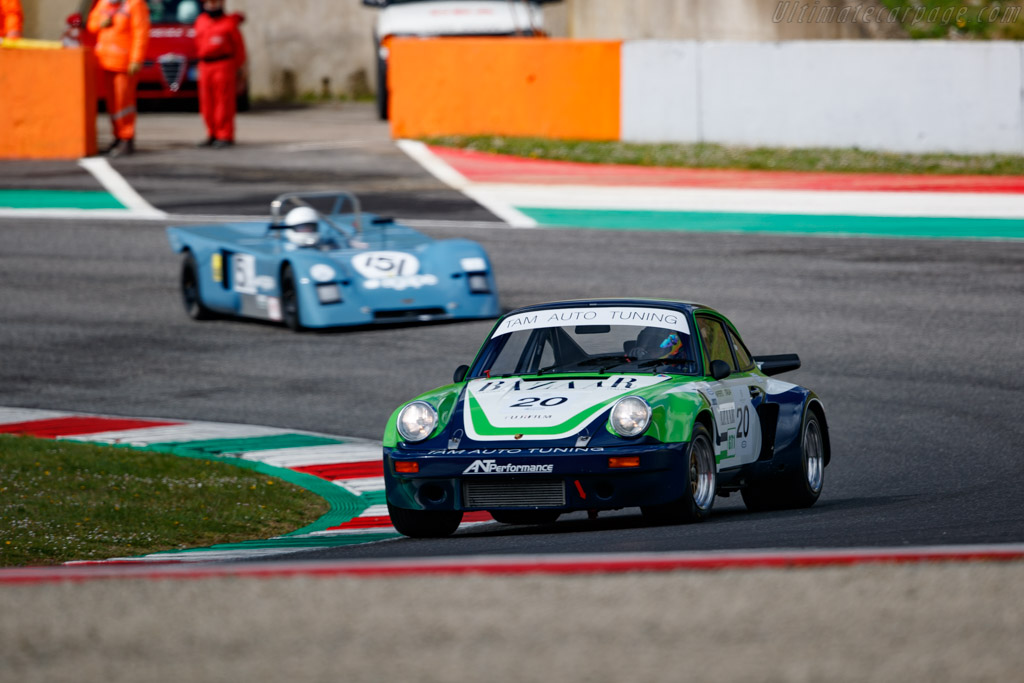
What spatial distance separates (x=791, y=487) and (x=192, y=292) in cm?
776

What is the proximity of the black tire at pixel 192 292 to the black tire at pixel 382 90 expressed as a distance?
1129 cm

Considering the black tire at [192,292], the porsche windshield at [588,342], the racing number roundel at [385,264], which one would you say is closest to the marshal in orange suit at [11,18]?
the black tire at [192,292]

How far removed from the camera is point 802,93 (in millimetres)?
21422

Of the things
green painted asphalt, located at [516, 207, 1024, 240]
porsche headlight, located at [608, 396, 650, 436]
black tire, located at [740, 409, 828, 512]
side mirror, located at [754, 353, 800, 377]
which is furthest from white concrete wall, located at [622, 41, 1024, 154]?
porsche headlight, located at [608, 396, 650, 436]

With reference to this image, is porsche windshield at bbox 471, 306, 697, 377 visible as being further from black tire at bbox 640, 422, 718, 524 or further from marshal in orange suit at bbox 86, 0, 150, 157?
marshal in orange suit at bbox 86, 0, 150, 157

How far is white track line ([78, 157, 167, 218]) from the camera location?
19609mm

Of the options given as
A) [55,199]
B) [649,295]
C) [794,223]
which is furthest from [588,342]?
[55,199]

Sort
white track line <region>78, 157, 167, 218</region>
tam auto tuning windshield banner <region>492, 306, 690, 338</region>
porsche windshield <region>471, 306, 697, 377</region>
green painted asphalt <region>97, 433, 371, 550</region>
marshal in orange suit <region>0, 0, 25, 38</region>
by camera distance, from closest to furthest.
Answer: porsche windshield <region>471, 306, 697, 377</region>, tam auto tuning windshield banner <region>492, 306, 690, 338</region>, green painted asphalt <region>97, 433, 371, 550</region>, white track line <region>78, 157, 167, 218</region>, marshal in orange suit <region>0, 0, 25, 38</region>

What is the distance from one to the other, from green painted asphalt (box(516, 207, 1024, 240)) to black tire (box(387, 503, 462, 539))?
10.2m

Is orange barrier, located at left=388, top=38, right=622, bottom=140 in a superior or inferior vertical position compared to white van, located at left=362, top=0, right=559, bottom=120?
inferior

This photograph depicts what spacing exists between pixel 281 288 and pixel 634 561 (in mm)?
9682

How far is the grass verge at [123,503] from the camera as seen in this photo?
8266 mm

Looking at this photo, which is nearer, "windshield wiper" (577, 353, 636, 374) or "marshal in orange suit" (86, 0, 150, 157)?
"windshield wiper" (577, 353, 636, 374)

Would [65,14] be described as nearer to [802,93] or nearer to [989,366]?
[802,93]
